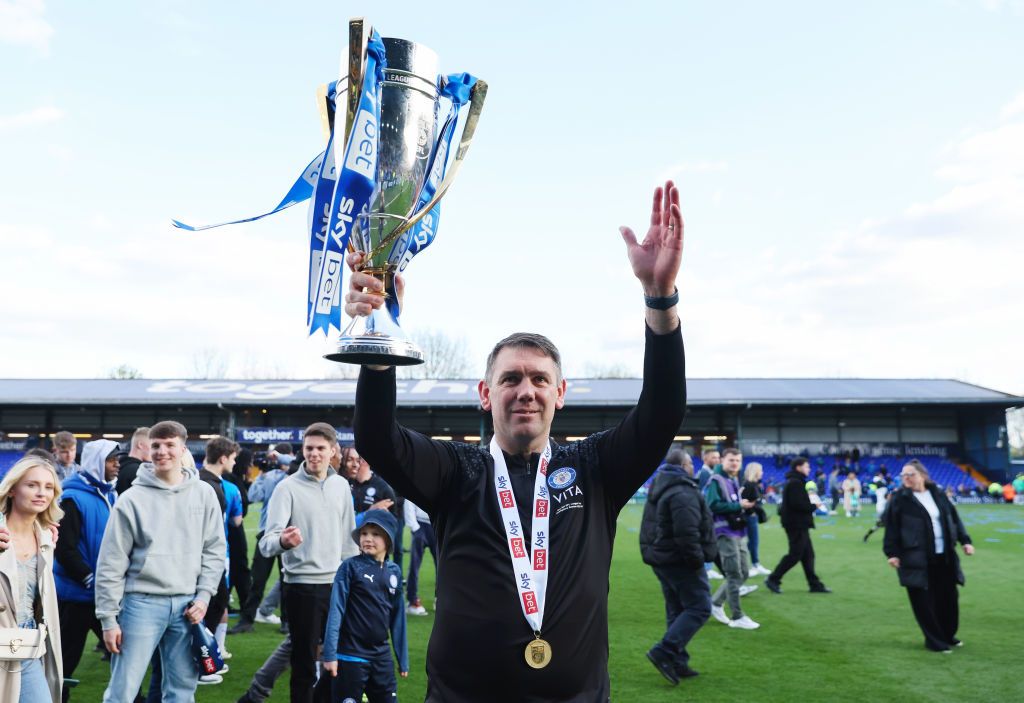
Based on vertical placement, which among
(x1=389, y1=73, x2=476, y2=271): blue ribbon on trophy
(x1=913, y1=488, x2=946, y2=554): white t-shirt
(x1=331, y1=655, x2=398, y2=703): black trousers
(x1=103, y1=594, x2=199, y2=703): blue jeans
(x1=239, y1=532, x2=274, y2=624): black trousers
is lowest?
(x1=239, y1=532, x2=274, y2=624): black trousers

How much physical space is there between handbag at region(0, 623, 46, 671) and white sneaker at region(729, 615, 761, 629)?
24.3 feet

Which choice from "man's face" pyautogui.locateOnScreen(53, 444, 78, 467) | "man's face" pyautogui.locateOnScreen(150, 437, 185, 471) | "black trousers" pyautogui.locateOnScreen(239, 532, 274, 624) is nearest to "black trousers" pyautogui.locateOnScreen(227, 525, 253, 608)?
"black trousers" pyautogui.locateOnScreen(239, 532, 274, 624)

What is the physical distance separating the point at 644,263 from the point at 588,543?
851mm

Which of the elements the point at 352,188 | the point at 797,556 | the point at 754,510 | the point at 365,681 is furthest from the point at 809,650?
the point at 352,188

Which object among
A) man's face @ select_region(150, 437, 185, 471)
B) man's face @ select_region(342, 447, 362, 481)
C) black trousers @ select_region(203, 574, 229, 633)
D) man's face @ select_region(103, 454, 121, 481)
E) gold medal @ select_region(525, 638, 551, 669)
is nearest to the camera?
gold medal @ select_region(525, 638, 551, 669)

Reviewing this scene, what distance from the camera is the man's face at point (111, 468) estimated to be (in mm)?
7188

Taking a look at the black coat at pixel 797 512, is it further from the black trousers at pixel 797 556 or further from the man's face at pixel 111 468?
the man's face at pixel 111 468

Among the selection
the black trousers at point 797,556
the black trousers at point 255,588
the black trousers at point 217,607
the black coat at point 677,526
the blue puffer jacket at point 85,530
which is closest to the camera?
the blue puffer jacket at point 85,530

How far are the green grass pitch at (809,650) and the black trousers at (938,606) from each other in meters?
0.16

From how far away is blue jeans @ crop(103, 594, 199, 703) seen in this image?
4.60 metres

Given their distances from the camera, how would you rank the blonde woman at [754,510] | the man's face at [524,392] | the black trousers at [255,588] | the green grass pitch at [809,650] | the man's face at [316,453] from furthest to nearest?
the blonde woman at [754,510] < the black trousers at [255,588] < the green grass pitch at [809,650] < the man's face at [316,453] < the man's face at [524,392]

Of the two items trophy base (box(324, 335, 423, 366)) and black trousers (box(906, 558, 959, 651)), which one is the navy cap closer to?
trophy base (box(324, 335, 423, 366))

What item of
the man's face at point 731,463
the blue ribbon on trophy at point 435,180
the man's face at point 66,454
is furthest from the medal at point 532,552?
the man's face at point 731,463

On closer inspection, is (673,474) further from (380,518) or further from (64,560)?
(64,560)
